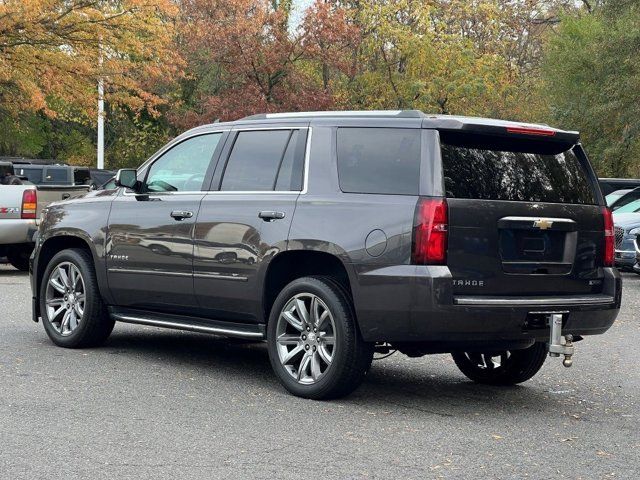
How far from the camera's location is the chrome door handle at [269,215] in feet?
26.2

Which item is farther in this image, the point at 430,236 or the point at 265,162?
the point at 265,162

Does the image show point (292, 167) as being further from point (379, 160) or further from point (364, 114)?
point (379, 160)

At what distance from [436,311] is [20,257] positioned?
13.3 meters

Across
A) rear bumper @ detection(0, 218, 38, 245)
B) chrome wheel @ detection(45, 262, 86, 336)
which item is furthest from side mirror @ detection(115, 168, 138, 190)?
rear bumper @ detection(0, 218, 38, 245)

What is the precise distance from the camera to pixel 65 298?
9.92 m

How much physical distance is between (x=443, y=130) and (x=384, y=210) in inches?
24.2

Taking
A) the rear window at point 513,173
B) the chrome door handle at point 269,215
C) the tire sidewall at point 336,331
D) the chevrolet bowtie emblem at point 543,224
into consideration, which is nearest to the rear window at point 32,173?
the chrome door handle at point 269,215

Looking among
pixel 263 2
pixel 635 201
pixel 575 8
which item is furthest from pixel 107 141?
pixel 635 201

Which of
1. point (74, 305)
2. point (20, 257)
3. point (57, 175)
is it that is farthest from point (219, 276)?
point (57, 175)

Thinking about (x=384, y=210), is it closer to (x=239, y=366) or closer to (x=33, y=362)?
(x=239, y=366)

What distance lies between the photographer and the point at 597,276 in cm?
789

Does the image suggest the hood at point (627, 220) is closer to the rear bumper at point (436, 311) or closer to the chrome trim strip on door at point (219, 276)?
the chrome trim strip on door at point (219, 276)

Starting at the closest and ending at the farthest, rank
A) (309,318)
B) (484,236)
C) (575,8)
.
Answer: (484,236), (309,318), (575,8)

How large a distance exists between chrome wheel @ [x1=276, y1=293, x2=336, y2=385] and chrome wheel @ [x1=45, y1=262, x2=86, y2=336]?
2.41 metres
